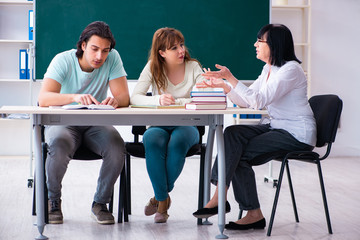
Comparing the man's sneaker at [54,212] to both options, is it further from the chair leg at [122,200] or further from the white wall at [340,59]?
the white wall at [340,59]

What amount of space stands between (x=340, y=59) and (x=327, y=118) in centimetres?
360

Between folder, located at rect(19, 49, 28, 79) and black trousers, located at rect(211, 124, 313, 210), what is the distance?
3245 mm

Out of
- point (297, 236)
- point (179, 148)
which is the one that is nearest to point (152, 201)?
point (179, 148)

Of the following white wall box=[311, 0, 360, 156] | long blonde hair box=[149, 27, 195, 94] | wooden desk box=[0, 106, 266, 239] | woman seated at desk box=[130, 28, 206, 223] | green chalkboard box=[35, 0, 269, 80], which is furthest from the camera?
white wall box=[311, 0, 360, 156]

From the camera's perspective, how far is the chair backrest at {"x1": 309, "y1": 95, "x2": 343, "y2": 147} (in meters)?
2.59

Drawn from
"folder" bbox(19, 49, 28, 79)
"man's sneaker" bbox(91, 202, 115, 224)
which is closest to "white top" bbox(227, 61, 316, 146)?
"man's sneaker" bbox(91, 202, 115, 224)

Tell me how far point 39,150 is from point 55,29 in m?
2.65

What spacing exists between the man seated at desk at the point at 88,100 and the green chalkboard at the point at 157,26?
2.07m

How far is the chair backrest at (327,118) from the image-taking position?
8.49ft

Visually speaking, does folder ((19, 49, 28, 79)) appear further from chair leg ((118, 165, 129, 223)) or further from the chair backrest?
the chair backrest

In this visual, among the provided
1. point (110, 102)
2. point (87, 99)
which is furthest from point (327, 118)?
point (87, 99)

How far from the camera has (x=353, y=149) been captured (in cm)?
600

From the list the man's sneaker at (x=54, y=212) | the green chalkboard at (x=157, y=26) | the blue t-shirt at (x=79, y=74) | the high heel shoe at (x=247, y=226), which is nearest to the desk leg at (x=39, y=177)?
the man's sneaker at (x=54, y=212)

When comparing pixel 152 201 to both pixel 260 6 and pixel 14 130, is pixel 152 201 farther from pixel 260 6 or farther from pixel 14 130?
pixel 14 130
